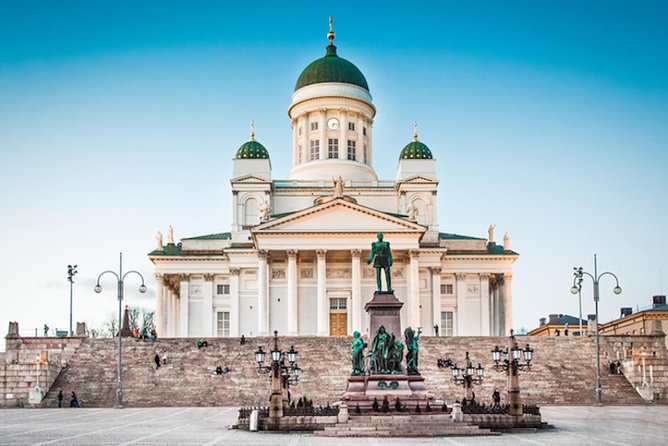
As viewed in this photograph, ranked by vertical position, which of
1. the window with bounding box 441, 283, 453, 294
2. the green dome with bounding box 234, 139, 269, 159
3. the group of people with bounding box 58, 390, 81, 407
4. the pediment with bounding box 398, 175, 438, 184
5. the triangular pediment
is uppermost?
the green dome with bounding box 234, 139, 269, 159

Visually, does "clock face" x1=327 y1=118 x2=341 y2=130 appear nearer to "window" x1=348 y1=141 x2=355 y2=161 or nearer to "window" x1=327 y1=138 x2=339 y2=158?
"window" x1=327 y1=138 x2=339 y2=158

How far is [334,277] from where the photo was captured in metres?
73.6

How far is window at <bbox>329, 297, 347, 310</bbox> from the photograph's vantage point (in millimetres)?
72938

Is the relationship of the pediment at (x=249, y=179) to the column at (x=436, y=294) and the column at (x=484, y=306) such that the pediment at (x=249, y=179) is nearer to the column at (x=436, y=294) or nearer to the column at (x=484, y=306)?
the column at (x=436, y=294)

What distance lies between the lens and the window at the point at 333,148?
278ft

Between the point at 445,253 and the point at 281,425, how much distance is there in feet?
151

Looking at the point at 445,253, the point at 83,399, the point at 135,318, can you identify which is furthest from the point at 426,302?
the point at 135,318

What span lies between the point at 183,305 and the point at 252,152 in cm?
1447

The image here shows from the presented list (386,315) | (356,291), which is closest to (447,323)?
(356,291)

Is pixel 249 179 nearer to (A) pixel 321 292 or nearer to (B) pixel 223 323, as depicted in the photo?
(B) pixel 223 323

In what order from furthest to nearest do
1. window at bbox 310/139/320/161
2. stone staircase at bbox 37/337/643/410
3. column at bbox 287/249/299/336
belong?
window at bbox 310/139/320/161 < column at bbox 287/249/299/336 < stone staircase at bbox 37/337/643/410

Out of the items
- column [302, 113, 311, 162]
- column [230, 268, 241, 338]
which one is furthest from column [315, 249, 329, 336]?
column [302, 113, 311, 162]

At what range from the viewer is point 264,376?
55219 mm

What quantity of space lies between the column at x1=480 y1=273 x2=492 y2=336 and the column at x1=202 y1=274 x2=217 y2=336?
2187 centimetres
